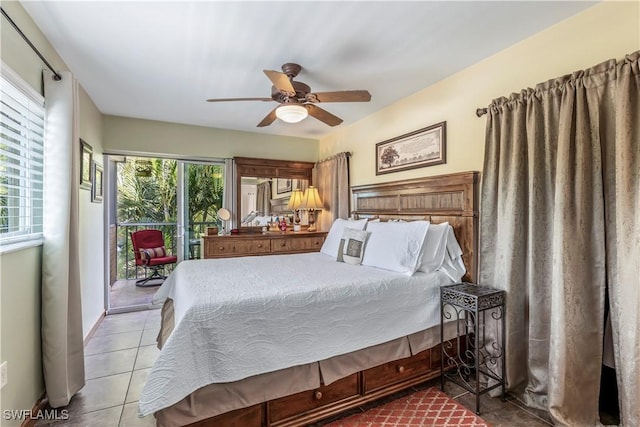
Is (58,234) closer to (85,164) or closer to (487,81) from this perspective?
(85,164)

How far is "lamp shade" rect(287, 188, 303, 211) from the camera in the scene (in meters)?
4.79

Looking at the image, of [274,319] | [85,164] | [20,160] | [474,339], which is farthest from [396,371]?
[85,164]

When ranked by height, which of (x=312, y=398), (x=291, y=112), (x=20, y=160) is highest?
(x=291, y=112)

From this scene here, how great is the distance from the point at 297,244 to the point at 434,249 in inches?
91.1

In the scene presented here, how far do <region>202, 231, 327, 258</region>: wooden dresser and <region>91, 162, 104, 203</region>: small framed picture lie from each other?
1.24 metres

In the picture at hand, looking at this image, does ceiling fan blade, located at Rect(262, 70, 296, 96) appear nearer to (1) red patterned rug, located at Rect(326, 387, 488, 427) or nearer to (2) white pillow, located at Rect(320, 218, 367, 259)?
(2) white pillow, located at Rect(320, 218, 367, 259)

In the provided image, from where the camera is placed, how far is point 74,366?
214 cm

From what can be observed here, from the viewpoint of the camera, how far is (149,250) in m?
5.18

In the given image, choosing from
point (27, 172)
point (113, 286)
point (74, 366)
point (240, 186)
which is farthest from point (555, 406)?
point (113, 286)

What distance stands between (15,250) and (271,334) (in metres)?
1.42

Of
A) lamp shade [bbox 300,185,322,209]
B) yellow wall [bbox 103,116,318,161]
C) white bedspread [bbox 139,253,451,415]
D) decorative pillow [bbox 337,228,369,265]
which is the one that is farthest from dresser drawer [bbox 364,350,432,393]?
yellow wall [bbox 103,116,318,161]

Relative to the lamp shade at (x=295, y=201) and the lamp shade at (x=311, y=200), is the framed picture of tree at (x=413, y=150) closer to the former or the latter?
the lamp shade at (x=311, y=200)

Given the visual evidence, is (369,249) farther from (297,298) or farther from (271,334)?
(271,334)

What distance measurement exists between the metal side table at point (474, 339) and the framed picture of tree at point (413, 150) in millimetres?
1303
